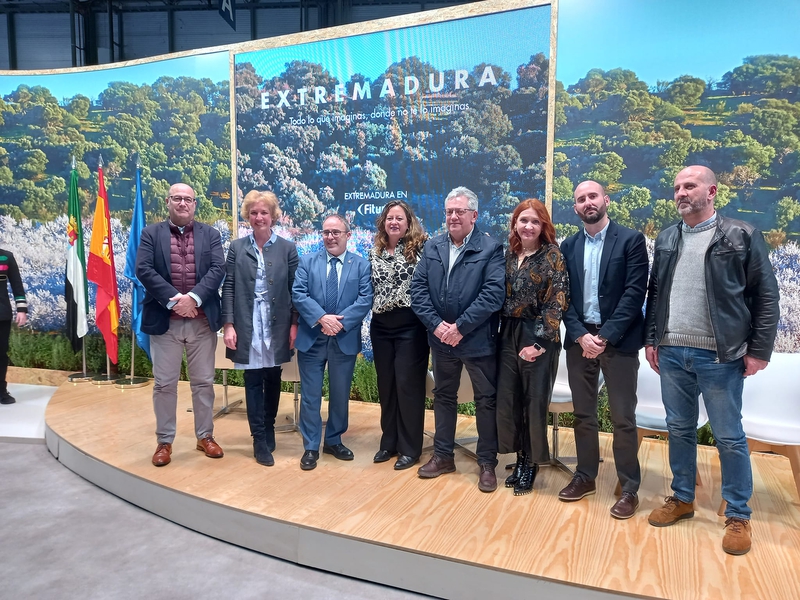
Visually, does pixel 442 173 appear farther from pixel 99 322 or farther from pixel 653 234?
Answer: pixel 99 322

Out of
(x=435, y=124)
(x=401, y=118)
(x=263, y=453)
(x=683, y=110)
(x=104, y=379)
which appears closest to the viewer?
(x=263, y=453)

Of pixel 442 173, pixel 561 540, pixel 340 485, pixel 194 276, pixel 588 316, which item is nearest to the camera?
pixel 561 540

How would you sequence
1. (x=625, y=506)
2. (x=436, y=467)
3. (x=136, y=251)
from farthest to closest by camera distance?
(x=136, y=251), (x=436, y=467), (x=625, y=506)

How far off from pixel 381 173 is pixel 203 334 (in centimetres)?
243

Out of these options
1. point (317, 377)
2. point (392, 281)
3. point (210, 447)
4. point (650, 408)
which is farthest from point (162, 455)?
point (650, 408)

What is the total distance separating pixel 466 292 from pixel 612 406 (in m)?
0.97

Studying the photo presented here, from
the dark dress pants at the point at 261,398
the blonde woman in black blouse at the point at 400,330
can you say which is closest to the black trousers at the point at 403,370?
the blonde woman in black blouse at the point at 400,330

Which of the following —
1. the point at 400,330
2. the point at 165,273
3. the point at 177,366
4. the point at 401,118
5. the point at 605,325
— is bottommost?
the point at 177,366

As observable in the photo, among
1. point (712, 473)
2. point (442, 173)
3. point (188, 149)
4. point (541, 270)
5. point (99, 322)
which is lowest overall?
point (712, 473)

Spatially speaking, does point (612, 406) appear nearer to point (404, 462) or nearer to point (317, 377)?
point (404, 462)

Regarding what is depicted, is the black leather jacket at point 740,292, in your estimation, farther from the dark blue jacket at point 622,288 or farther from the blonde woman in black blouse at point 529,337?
the blonde woman in black blouse at point 529,337

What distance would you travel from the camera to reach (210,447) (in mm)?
3760

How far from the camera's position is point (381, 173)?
5359 millimetres

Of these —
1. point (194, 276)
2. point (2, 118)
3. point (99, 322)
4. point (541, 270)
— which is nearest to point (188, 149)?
point (99, 322)
